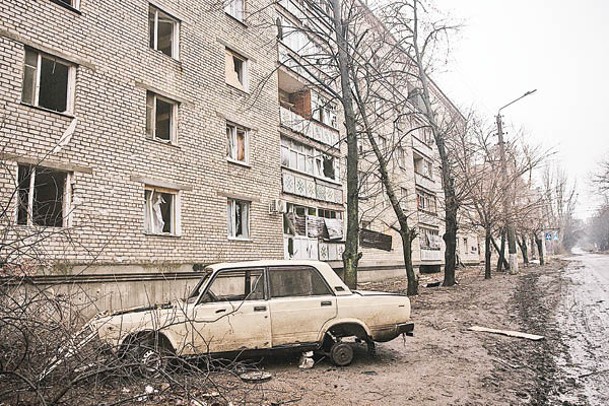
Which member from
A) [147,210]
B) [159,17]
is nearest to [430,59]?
[159,17]

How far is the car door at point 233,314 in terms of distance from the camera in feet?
18.7

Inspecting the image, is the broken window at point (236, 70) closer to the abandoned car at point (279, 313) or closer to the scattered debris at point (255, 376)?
the abandoned car at point (279, 313)

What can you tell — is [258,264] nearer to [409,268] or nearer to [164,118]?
[164,118]

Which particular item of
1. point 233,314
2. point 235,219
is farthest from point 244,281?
point 235,219

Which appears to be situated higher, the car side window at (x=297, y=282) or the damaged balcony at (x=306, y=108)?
the damaged balcony at (x=306, y=108)

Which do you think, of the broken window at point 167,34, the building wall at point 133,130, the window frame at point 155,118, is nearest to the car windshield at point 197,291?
the building wall at point 133,130

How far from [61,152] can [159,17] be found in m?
5.80

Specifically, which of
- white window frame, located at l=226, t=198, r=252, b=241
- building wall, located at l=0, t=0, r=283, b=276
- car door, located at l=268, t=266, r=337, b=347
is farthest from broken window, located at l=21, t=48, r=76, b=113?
car door, located at l=268, t=266, r=337, b=347

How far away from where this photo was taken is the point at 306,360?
615 centimetres

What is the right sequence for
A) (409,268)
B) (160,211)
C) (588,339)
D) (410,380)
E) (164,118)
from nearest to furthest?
(410,380) → (588,339) → (160,211) → (164,118) → (409,268)

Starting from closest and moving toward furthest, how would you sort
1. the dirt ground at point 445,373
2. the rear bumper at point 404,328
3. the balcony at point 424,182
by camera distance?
the dirt ground at point 445,373, the rear bumper at point 404,328, the balcony at point 424,182

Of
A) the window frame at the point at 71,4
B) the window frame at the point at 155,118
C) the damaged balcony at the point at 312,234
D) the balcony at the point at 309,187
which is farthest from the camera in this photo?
the balcony at the point at 309,187

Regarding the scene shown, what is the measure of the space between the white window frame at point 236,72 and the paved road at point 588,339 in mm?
12274

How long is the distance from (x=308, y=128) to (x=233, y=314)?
47.4 ft
